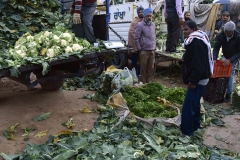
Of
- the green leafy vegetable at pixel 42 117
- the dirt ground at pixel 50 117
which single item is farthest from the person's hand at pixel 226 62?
the green leafy vegetable at pixel 42 117

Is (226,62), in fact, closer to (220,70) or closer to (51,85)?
(220,70)

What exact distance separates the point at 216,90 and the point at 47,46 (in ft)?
12.4

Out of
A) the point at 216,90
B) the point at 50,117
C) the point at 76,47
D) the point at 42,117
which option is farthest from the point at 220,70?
the point at 42,117

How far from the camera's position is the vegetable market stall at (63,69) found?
4.28 metres

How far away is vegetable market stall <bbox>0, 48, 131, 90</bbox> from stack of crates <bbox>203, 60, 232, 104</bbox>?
2.11 m

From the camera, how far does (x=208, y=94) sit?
6.35 m

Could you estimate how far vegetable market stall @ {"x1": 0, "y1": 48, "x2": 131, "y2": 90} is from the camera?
4.28m

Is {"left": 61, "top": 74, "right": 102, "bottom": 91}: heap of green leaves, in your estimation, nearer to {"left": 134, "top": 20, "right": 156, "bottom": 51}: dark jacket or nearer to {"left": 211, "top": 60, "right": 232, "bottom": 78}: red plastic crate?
{"left": 134, "top": 20, "right": 156, "bottom": 51}: dark jacket

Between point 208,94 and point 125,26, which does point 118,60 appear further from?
point 208,94

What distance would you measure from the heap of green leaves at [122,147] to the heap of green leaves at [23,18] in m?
2.62

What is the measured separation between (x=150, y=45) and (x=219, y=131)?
2.63 m

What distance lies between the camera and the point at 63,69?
5.63 m

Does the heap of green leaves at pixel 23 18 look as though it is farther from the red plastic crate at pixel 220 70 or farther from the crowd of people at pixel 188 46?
the red plastic crate at pixel 220 70

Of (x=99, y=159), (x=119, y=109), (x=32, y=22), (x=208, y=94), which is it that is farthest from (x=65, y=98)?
(x=208, y=94)
